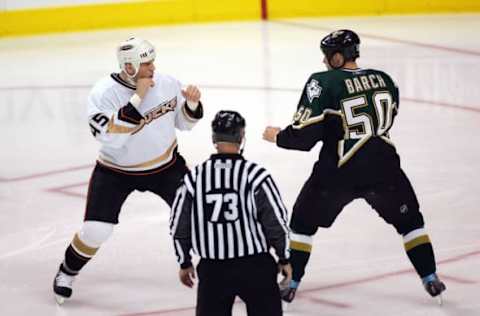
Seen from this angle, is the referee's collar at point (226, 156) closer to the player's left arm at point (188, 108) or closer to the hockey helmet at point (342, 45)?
the hockey helmet at point (342, 45)

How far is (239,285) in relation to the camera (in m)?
4.60

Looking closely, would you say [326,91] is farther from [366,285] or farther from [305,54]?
[305,54]

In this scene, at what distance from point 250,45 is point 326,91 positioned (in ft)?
31.4

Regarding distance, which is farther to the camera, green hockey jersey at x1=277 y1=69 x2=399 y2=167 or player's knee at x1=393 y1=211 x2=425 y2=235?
player's knee at x1=393 y1=211 x2=425 y2=235

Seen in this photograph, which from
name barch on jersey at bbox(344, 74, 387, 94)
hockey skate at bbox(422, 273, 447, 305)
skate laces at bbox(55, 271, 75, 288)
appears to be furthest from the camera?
skate laces at bbox(55, 271, 75, 288)

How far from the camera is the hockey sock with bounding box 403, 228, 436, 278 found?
234 inches

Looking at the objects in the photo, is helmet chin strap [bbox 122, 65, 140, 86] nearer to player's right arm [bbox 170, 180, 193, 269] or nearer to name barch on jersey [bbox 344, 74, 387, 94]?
name barch on jersey [bbox 344, 74, 387, 94]

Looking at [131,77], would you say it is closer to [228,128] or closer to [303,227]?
[303,227]

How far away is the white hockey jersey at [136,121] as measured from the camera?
6020mm

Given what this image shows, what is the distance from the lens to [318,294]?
20.7ft

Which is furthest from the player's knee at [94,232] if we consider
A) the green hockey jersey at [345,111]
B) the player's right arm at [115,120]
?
the green hockey jersey at [345,111]

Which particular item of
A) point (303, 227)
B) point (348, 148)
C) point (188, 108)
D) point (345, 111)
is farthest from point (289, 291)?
point (188, 108)

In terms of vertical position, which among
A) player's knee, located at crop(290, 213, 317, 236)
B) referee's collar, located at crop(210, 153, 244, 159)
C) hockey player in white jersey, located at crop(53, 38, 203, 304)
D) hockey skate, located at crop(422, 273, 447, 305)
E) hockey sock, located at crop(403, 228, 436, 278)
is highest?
referee's collar, located at crop(210, 153, 244, 159)

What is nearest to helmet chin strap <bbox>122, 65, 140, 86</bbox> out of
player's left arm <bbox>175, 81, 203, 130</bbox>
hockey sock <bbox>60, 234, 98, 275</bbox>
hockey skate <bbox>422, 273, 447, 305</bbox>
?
player's left arm <bbox>175, 81, 203, 130</bbox>
